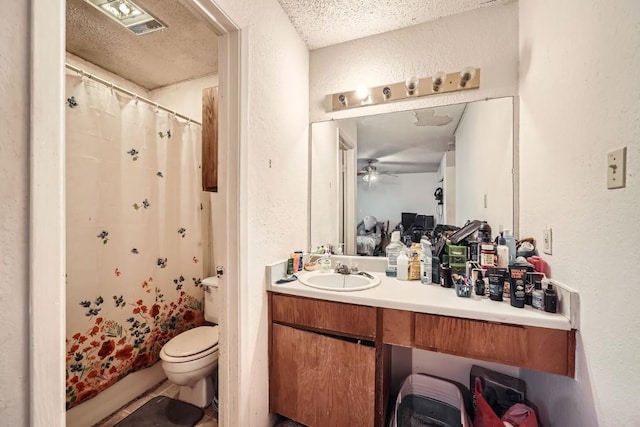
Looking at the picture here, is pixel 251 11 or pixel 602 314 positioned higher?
pixel 251 11

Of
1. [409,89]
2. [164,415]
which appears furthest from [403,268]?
[164,415]

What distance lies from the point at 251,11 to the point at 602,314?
1.76m

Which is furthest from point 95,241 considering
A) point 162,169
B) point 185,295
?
point 185,295

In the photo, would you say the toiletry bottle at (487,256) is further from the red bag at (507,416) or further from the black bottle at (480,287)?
the red bag at (507,416)

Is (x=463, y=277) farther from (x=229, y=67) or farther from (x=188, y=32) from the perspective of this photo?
(x=188, y=32)

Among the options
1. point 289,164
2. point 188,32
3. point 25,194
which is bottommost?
point 25,194

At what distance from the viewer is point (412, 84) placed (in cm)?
154

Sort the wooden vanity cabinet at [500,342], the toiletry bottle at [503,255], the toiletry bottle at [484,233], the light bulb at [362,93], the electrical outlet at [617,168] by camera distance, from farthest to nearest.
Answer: the light bulb at [362,93] < the toiletry bottle at [484,233] < the toiletry bottle at [503,255] < the wooden vanity cabinet at [500,342] < the electrical outlet at [617,168]

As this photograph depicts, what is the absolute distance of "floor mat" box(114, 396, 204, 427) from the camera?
4.75ft

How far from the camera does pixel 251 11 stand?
4.02 ft

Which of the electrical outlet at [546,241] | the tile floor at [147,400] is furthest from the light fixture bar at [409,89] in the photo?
the tile floor at [147,400]

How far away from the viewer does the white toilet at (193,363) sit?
4.79ft

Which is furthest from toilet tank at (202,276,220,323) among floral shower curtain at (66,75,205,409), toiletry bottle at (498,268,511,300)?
toiletry bottle at (498,268,511,300)

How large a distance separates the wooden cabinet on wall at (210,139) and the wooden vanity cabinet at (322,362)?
0.76 metres
